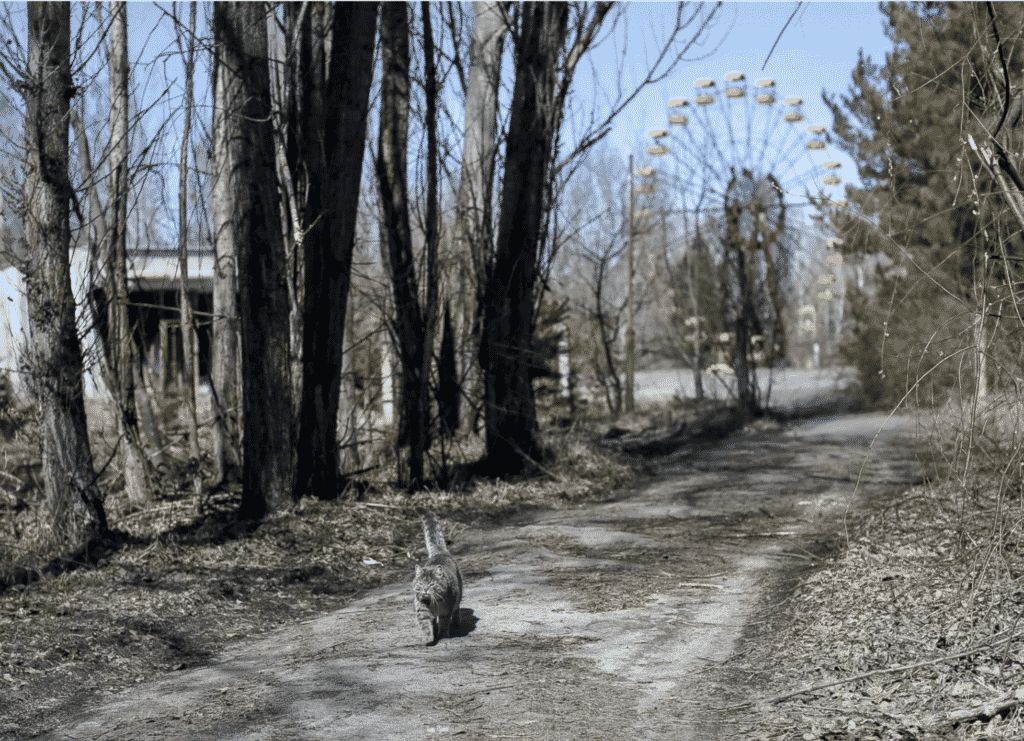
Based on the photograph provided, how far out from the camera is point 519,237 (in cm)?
1105

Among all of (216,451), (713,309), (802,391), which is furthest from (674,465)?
(802,391)

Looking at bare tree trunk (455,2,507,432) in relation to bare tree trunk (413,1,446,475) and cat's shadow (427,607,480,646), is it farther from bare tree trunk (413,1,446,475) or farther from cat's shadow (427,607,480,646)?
cat's shadow (427,607,480,646)

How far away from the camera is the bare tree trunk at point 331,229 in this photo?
882 cm

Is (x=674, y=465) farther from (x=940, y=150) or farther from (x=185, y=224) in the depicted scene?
(x=940, y=150)

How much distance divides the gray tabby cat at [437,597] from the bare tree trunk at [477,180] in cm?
605

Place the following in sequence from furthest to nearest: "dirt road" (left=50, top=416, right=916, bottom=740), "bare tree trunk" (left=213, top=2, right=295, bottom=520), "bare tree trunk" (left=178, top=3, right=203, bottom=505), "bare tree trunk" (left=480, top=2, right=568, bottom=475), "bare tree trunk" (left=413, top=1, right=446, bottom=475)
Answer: "bare tree trunk" (left=480, top=2, right=568, bottom=475), "bare tree trunk" (left=413, top=1, right=446, bottom=475), "bare tree trunk" (left=178, top=3, right=203, bottom=505), "bare tree trunk" (left=213, top=2, right=295, bottom=520), "dirt road" (left=50, top=416, right=916, bottom=740)

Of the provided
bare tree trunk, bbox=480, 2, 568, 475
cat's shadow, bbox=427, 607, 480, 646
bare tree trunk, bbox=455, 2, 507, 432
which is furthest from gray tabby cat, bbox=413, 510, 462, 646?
bare tree trunk, bbox=455, 2, 507, 432

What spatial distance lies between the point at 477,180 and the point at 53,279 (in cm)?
615

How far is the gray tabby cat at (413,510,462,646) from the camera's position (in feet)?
16.3

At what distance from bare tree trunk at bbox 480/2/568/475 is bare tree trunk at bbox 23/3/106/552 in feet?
16.2

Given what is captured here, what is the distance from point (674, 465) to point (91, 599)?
8190mm

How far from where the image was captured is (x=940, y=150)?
17.2 metres

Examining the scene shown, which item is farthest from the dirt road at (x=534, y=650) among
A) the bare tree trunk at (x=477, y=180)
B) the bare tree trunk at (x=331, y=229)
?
the bare tree trunk at (x=477, y=180)

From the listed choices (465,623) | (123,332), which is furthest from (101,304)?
(465,623)
